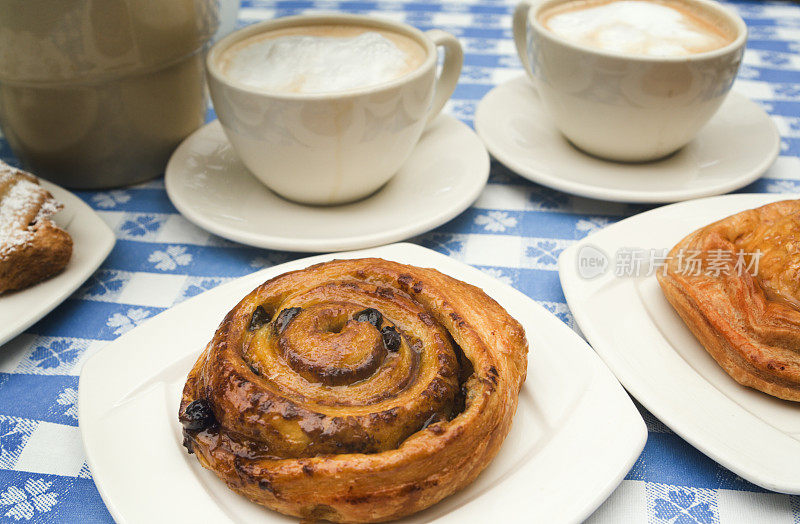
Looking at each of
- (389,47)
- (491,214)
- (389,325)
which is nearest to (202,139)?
(389,47)

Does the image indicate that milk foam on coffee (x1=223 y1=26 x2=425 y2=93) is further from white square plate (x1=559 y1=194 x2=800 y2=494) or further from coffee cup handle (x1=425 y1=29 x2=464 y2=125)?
white square plate (x1=559 y1=194 x2=800 y2=494)

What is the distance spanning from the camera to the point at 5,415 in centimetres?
128

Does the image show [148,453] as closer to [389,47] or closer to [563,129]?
[389,47]

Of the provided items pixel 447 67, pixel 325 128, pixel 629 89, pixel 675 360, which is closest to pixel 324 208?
pixel 325 128

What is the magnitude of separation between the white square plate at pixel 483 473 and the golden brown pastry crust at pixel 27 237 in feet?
1.07

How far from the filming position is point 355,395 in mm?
1055

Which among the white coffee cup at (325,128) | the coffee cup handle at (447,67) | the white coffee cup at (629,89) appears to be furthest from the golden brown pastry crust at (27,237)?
the white coffee cup at (629,89)

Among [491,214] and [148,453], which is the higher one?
[148,453]

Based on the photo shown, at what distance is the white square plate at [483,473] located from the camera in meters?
0.99

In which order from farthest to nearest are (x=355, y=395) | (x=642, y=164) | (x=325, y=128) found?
1. (x=642, y=164)
2. (x=325, y=128)
3. (x=355, y=395)

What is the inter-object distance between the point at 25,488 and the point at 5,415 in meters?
0.20

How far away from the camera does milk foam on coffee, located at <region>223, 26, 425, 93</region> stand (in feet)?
5.30

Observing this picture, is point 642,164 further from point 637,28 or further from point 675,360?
point 675,360

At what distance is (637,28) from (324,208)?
3.04 feet
